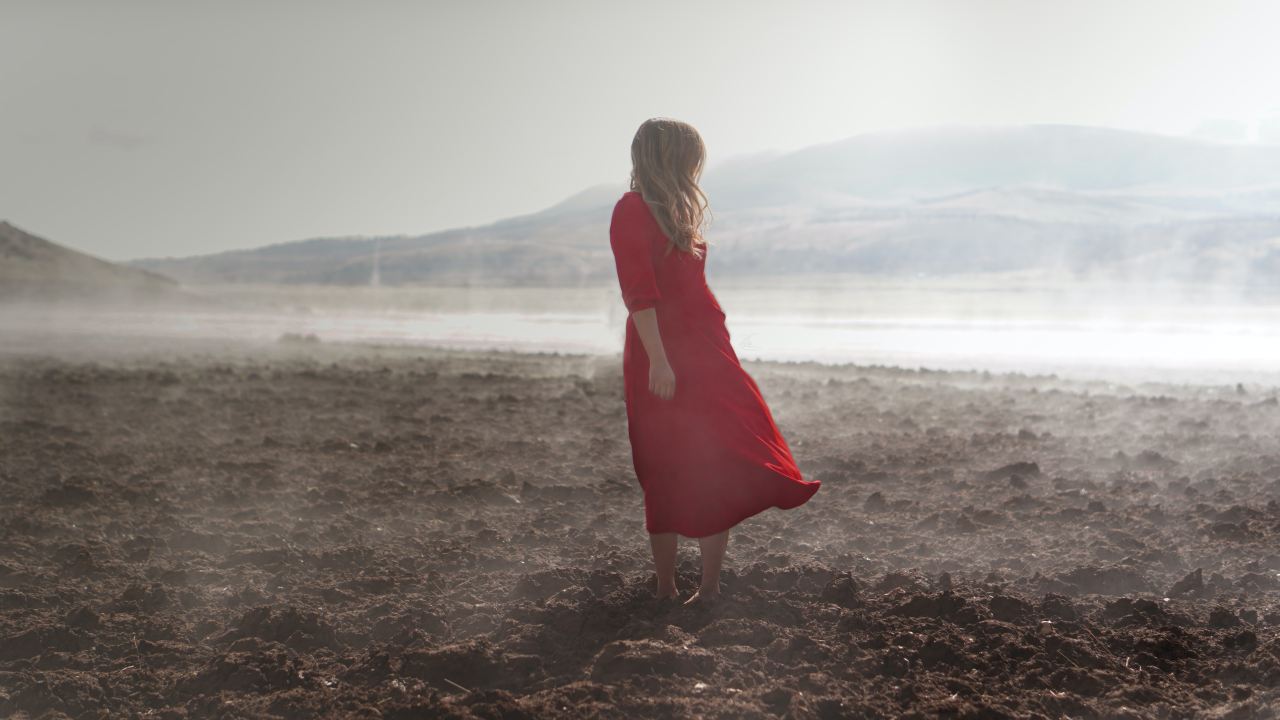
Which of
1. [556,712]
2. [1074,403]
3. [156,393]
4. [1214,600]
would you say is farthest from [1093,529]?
[156,393]

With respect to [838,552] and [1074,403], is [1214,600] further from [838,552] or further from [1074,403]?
[1074,403]

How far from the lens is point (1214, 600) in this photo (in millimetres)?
4152

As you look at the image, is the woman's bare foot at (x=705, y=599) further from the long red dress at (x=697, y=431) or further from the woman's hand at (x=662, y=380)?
the woman's hand at (x=662, y=380)

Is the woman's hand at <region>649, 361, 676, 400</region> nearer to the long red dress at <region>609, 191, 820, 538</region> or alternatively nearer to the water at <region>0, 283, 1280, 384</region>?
the long red dress at <region>609, 191, 820, 538</region>

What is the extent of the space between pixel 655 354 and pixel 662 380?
0.30ft

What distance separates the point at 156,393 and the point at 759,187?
429 feet

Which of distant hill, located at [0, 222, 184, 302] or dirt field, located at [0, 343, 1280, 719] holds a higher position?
distant hill, located at [0, 222, 184, 302]

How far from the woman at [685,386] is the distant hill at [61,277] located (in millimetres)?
44019

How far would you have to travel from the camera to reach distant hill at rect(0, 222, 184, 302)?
144ft

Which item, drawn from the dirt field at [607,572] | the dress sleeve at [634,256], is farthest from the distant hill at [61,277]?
the dress sleeve at [634,256]

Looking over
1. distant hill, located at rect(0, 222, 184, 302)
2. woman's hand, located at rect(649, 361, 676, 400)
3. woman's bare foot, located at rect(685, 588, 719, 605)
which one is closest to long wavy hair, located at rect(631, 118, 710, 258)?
woman's hand, located at rect(649, 361, 676, 400)

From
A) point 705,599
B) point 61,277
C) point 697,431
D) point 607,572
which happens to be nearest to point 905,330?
point 607,572

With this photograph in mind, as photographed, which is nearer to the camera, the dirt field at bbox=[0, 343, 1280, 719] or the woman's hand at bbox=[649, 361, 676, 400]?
the dirt field at bbox=[0, 343, 1280, 719]

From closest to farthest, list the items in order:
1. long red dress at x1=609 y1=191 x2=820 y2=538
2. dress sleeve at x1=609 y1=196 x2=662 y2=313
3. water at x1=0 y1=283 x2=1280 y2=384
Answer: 1. dress sleeve at x1=609 y1=196 x2=662 y2=313
2. long red dress at x1=609 y1=191 x2=820 y2=538
3. water at x1=0 y1=283 x2=1280 y2=384
